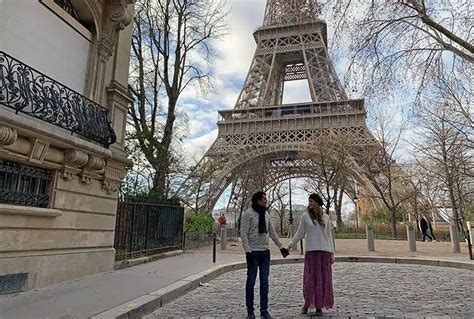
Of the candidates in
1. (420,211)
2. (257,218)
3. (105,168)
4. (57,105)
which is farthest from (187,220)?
(420,211)

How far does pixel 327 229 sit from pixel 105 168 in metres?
5.36

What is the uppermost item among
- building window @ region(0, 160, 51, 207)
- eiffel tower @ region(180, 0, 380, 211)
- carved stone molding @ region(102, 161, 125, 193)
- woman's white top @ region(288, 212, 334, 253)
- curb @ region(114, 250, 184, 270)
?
eiffel tower @ region(180, 0, 380, 211)

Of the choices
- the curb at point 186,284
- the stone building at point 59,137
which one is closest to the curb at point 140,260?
the stone building at point 59,137

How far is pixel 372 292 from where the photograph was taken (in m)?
7.41

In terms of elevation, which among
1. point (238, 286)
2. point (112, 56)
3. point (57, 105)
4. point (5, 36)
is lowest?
point (238, 286)

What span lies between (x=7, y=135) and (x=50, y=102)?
1.38 meters

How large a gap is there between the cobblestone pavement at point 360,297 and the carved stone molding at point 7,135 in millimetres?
3440

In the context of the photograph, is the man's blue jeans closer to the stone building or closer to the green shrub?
the stone building

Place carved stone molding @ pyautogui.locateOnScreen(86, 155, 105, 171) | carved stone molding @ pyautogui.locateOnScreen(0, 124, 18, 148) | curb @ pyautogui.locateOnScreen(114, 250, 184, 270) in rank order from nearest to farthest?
carved stone molding @ pyautogui.locateOnScreen(0, 124, 18, 148), carved stone molding @ pyautogui.locateOnScreen(86, 155, 105, 171), curb @ pyautogui.locateOnScreen(114, 250, 184, 270)

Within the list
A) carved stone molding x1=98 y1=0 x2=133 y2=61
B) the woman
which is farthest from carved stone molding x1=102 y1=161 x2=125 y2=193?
the woman

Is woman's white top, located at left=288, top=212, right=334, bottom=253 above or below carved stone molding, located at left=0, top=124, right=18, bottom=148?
below

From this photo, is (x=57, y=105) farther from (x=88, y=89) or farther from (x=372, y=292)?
(x=372, y=292)

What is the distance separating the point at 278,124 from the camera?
37.9 metres

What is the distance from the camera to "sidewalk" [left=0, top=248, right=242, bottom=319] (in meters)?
5.02
